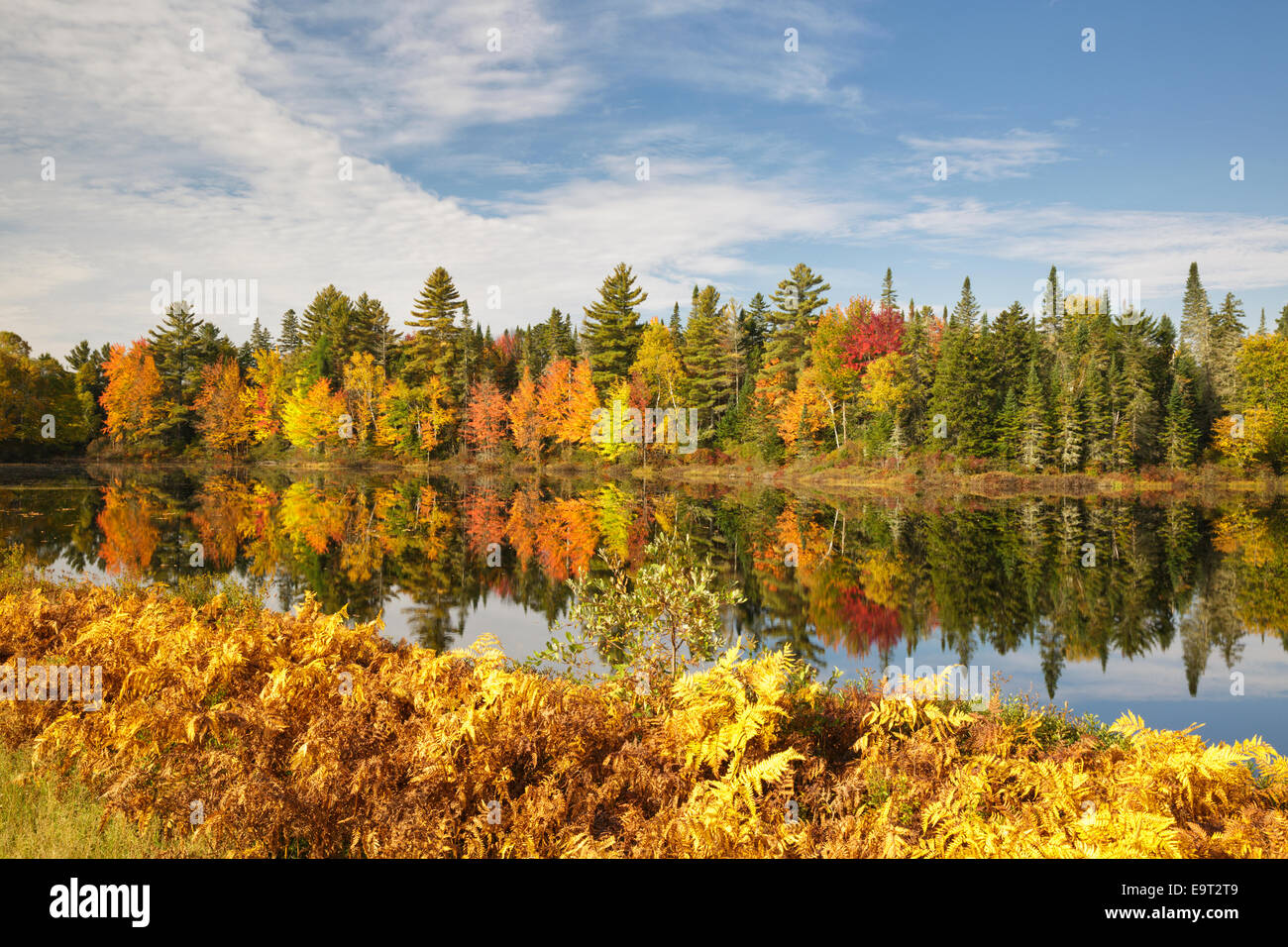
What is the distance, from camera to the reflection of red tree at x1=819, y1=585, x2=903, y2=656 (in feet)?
41.6

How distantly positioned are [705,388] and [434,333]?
25228mm

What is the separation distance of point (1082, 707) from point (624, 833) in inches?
314

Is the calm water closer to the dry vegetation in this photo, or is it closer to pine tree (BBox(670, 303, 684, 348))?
the dry vegetation

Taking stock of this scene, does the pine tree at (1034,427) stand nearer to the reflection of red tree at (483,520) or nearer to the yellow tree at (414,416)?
the reflection of red tree at (483,520)

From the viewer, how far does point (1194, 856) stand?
4.16 m

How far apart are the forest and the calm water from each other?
1494 centimetres

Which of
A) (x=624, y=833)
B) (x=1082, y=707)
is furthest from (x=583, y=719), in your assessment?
(x=1082, y=707)

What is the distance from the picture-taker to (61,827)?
489 cm

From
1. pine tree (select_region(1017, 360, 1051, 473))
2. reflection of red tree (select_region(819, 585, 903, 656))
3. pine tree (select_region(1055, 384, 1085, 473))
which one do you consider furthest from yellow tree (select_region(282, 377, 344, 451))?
reflection of red tree (select_region(819, 585, 903, 656))

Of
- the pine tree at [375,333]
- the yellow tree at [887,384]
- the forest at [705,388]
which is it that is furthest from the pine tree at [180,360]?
the yellow tree at [887,384]

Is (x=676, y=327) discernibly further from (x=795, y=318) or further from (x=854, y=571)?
(x=854, y=571)

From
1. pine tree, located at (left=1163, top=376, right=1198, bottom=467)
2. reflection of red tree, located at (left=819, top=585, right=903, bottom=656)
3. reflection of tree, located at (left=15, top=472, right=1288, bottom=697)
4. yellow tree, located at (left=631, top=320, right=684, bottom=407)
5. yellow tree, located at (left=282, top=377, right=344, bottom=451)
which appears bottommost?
reflection of red tree, located at (left=819, top=585, right=903, bottom=656)

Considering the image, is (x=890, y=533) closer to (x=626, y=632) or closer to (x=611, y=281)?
(x=626, y=632)

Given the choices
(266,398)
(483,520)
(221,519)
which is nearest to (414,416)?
(266,398)
